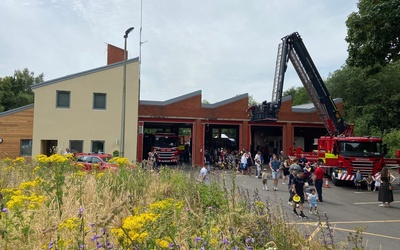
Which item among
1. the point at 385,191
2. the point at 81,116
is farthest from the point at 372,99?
the point at 81,116

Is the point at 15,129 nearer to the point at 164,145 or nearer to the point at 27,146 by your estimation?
the point at 27,146

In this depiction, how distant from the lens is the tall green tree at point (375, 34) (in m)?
14.3

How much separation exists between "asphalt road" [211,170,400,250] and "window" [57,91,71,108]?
54.7ft

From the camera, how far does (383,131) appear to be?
37656 mm

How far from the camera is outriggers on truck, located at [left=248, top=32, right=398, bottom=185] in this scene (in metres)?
18.3

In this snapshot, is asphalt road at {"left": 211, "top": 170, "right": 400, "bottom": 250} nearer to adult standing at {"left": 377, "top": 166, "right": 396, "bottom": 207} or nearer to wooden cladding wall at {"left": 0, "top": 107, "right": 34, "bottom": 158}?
adult standing at {"left": 377, "top": 166, "right": 396, "bottom": 207}

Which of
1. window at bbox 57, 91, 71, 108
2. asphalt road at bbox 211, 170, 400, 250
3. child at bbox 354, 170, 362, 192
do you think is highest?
window at bbox 57, 91, 71, 108

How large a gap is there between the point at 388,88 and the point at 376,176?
27.7 metres

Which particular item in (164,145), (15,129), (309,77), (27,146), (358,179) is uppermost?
(309,77)

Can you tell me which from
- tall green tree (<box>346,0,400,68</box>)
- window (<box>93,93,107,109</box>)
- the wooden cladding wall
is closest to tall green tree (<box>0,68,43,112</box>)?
the wooden cladding wall

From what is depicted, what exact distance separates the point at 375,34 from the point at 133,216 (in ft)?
53.4

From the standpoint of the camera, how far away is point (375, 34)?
1549 centimetres

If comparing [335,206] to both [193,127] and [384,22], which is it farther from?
[193,127]

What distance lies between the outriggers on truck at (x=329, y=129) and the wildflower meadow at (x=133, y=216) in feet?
45.9
